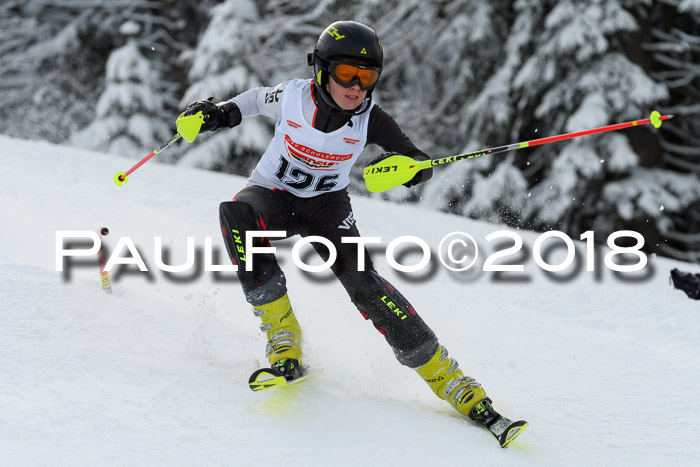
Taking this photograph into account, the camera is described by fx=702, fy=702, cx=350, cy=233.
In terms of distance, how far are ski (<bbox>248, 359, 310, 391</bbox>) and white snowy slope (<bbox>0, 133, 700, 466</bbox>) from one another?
7 centimetres

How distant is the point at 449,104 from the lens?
1645cm

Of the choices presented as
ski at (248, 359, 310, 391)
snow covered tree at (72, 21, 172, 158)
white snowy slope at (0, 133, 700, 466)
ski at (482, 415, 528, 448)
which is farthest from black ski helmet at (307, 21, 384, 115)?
snow covered tree at (72, 21, 172, 158)

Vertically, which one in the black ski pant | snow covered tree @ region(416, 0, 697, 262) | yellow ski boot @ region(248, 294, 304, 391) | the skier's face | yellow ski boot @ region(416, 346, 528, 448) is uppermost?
the skier's face

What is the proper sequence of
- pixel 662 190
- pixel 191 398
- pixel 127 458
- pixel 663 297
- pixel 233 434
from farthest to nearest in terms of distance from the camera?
pixel 662 190 → pixel 663 297 → pixel 191 398 → pixel 233 434 → pixel 127 458

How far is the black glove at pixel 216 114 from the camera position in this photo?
3.69 metres

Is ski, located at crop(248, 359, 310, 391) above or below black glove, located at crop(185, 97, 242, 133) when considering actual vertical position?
below

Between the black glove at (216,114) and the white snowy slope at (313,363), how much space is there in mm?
1094

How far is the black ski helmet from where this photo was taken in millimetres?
3260

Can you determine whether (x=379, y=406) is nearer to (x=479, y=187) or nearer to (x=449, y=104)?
(x=479, y=187)

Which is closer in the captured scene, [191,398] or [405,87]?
[191,398]

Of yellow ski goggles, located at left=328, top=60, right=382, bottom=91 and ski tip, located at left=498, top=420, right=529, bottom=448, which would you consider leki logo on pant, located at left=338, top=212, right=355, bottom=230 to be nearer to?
yellow ski goggles, located at left=328, top=60, right=382, bottom=91

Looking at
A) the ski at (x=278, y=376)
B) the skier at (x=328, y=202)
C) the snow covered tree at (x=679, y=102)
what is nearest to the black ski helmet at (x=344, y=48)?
the skier at (x=328, y=202)

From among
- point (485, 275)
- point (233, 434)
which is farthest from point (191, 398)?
point (485, 275)

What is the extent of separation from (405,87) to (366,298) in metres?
16.3
